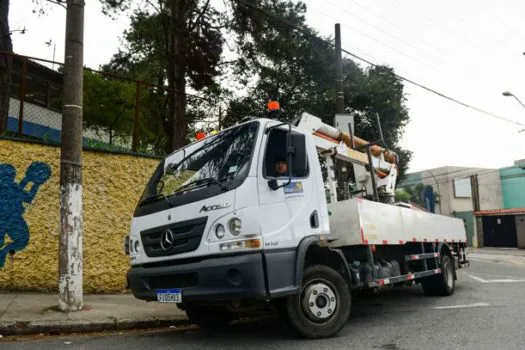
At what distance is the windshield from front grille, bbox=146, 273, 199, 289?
906 mm

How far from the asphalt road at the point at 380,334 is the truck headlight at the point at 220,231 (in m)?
1.28

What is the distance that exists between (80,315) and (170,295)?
7.08 feet

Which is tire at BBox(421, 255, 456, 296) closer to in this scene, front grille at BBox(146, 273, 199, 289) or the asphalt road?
the asphalt road

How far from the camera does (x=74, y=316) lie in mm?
6395

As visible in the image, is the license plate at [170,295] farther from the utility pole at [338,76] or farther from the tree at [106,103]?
the utility pole at [338,76]

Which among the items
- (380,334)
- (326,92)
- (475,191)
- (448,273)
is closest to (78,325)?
(380,334)

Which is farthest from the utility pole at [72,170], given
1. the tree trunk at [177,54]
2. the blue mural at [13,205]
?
the tree trunk at [177,54]

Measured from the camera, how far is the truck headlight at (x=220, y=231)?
15.9ft

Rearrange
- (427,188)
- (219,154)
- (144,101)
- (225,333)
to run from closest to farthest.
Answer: (219,154) → (225,333) → (144,101) → (427,188)

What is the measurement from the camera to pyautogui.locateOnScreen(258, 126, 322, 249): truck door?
4.99m

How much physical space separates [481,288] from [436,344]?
6176 mm

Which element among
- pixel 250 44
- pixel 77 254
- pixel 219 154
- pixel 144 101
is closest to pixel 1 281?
pixel 77 254

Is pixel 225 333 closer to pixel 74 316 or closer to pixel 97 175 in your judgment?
pixel 74 316

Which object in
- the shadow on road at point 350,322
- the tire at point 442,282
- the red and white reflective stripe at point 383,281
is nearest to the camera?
the shadow on road at point 350,322
